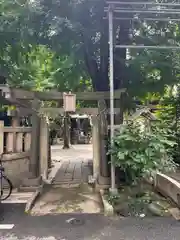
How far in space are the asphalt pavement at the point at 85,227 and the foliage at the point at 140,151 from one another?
106 cm

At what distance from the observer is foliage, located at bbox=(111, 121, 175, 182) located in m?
5.28

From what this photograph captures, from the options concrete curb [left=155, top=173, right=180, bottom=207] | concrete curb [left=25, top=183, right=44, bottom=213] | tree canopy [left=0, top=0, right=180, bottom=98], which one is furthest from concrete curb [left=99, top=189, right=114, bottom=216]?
tree canopy [left=0, top=0, right=180, bottom=98]

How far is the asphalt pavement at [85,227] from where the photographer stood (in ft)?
13.1

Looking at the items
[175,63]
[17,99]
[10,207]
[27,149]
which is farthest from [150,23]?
[10,207]

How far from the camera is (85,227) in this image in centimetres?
436

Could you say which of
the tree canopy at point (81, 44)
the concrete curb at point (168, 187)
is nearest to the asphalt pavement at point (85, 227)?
the concrete curb at point (168, 187)

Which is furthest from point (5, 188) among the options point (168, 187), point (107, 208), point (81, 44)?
point (81, 44)

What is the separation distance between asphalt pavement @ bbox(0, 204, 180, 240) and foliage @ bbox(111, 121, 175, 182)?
1.06 meters

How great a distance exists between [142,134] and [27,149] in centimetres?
398

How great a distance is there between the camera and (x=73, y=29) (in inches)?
248

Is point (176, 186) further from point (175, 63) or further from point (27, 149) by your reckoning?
point (27, 149)

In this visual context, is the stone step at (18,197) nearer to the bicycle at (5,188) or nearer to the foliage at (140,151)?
the bicycle at (5,188)

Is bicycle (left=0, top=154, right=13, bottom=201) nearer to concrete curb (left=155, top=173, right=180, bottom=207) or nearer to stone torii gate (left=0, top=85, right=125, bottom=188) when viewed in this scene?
stone torii gate (left=0, top=85, right=125, bottom=188)

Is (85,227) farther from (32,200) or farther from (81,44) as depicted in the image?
(81,44)
